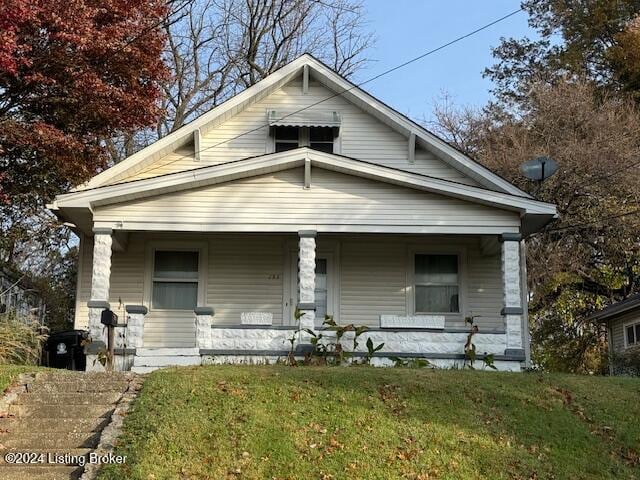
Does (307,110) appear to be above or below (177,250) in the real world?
above

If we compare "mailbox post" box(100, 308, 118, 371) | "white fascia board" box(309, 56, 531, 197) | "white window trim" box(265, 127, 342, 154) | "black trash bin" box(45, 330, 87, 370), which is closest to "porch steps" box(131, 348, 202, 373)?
"mailbox post" box(100, 308, 118, 371)

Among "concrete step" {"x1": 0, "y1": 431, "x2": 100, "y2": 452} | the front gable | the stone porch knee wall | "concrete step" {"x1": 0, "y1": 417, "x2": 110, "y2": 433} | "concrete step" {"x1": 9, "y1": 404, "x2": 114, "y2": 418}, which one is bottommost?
"concrete step" {"x1": 0, "y1": 431, "x2": 100, "y2": 452}

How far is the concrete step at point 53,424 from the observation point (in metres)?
8.75

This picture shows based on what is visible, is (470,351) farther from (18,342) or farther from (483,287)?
(18,342)

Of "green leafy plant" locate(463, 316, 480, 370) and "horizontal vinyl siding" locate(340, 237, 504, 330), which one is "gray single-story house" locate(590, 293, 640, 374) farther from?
"green leafy plant" locate(463, 316, 480, 370)

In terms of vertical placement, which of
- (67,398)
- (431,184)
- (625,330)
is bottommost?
(67,398)

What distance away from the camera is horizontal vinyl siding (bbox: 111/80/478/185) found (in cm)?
1588

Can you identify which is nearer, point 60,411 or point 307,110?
point 60,411

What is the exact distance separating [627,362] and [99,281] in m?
13.9

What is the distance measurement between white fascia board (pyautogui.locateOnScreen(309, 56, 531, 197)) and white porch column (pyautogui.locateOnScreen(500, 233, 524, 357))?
1.54 metres

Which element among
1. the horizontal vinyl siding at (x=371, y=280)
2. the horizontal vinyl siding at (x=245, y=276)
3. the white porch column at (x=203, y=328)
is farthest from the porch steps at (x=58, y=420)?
the horizontal vinyl siding at (x=371, y=280)

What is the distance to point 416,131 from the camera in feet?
51.6

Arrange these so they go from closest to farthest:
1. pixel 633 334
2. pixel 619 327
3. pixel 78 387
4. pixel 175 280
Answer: pixel 78 387 → pixel 175 280 → pixel 633 334 → pixel 619 327

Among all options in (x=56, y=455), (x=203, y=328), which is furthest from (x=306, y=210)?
(x=56, y=455)
